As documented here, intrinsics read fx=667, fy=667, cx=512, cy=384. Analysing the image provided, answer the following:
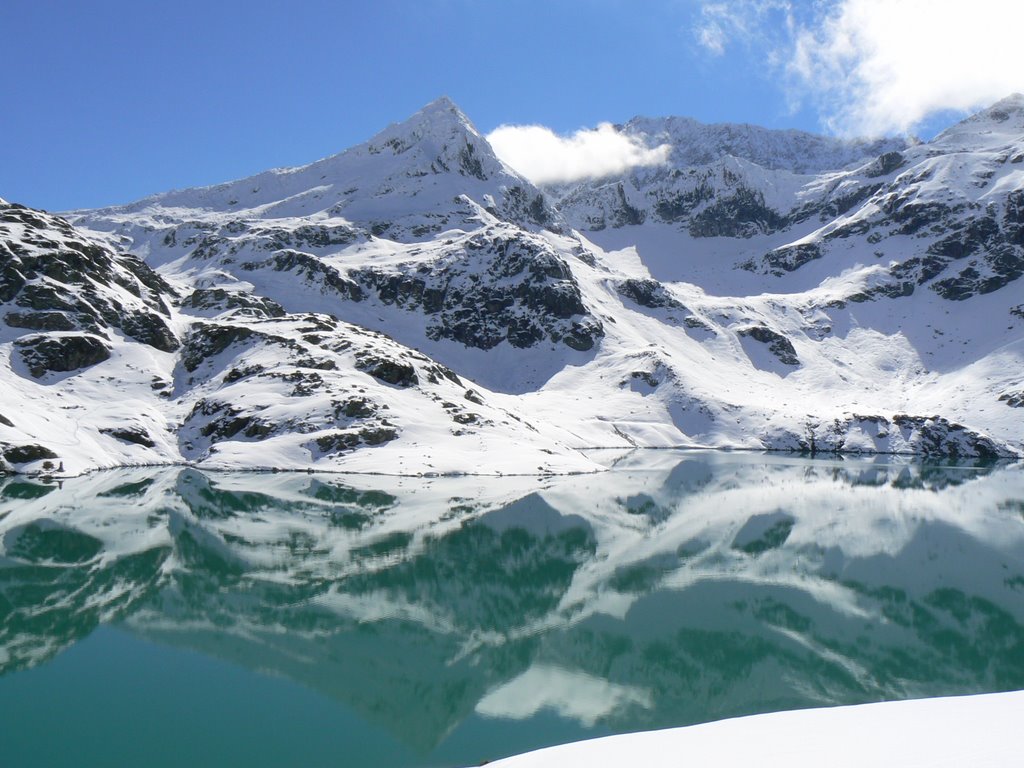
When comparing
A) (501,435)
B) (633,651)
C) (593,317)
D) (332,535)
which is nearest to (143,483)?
(332,535)

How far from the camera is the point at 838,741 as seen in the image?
14211mm

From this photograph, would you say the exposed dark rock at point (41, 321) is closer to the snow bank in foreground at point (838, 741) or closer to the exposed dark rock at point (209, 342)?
the exposed dark rock at point (209, 342)

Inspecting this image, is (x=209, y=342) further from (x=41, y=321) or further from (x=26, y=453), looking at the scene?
(x=26, y=453)

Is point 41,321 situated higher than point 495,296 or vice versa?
point 495,296

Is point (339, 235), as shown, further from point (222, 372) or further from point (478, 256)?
point (222, 372)

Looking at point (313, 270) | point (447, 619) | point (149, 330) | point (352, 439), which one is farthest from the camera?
point (313, 270)

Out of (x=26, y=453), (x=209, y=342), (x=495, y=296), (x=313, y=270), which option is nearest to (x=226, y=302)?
(x=209, y=342)

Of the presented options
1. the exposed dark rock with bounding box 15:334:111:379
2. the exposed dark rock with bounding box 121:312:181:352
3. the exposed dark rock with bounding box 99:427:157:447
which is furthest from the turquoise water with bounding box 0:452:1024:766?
the exposed dark rock with bounding box 121:312:181:352

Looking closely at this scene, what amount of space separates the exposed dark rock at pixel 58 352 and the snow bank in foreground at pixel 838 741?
9597cm

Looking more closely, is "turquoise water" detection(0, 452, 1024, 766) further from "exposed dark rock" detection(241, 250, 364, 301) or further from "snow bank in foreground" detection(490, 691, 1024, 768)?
"exposed dark rock" detection(241, 250, 364, 301)

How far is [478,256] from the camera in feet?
595

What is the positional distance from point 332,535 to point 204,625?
18.6 meters

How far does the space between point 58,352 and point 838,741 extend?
336 feet

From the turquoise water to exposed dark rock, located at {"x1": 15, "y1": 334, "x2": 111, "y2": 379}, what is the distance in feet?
111
